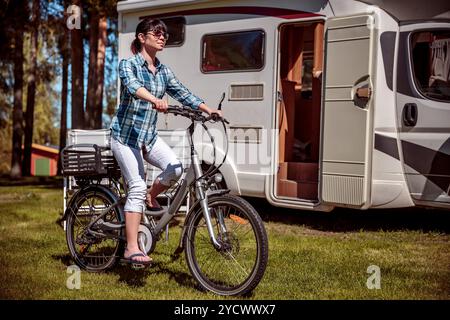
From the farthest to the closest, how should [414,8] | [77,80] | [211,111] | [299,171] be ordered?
[77,80] → [299,171] → [414,8] → [211,111]

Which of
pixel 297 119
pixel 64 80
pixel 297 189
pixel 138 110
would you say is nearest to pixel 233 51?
pixel 297 119

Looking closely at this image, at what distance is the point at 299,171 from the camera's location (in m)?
7.42

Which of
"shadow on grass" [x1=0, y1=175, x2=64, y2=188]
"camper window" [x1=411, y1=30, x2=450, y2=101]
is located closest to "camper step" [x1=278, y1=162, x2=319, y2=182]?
"camper window" [x1=411, y1=30, x2=450, y2=101]

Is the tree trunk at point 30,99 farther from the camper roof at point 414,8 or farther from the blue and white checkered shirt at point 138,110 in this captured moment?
the blue and white checkered shirt at point 138,110

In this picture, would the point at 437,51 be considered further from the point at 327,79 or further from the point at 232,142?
the point at 232,142

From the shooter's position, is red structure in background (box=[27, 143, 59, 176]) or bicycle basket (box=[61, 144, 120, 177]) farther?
red structure in background (box=[27, 143, 59, 176])

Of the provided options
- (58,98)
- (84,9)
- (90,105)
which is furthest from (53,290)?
(58,98)

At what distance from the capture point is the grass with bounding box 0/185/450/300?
169 inches

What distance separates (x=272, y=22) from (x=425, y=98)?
208 cm

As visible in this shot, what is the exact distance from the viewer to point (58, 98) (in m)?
27.4

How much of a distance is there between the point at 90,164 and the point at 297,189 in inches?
122

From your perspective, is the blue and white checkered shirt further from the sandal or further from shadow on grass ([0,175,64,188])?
shadow on grass ([0,175,64,188])

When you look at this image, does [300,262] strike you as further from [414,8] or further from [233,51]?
[233,51]

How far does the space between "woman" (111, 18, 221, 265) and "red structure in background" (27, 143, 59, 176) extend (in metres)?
28.1
